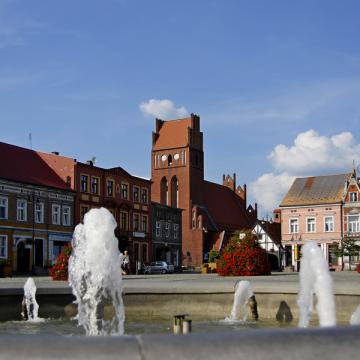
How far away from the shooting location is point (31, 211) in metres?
52.1

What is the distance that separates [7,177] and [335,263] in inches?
1459

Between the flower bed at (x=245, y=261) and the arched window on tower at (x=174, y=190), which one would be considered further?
the arched window on tower at (x=174, y=190)

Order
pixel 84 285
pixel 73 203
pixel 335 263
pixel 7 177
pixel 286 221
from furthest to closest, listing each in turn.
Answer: pixel 286 221
pixel 335 263
pixel 73 203
pixel 7 177
pixel 84 285

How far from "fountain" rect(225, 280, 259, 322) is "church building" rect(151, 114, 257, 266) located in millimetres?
70025

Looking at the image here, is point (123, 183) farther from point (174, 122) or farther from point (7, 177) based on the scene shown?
point (174, 122)

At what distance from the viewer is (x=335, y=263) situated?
228 feet

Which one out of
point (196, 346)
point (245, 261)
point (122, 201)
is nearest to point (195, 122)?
point (122, 201)

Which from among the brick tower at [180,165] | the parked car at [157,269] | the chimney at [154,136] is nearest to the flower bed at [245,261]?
the parked car at [157,269]

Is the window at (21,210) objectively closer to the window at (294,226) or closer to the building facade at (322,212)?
the building facade at (322,212)

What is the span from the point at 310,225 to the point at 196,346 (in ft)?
238

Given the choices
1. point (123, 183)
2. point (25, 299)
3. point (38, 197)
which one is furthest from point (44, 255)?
point (25, 299)

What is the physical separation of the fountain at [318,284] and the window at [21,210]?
42509 mm

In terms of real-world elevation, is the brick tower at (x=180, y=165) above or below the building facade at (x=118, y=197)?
above

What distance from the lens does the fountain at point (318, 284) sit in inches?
399
